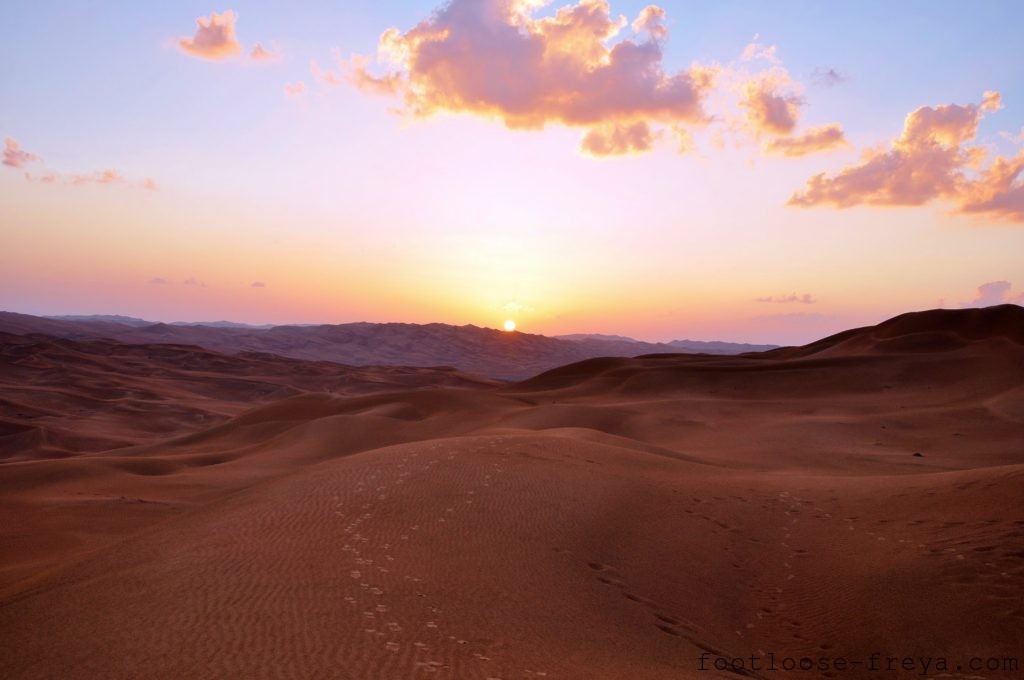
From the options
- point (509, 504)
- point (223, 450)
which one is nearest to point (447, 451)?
point (509, 504)

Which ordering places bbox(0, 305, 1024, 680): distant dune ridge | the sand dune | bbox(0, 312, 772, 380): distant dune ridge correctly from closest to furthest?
bbox(0, 305, 1024, 680): distant dune ridge, the sand dune, bbox(0, 312, 772, 380): distant dune ridge

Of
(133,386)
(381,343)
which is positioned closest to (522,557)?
(133,386)

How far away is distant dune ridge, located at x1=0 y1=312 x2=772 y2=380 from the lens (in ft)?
262

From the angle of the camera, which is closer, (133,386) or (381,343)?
(133,386)

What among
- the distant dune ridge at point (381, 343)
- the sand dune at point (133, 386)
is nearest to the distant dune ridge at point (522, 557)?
the sand dune at point (133, 386)

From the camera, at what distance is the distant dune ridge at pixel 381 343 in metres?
79.9

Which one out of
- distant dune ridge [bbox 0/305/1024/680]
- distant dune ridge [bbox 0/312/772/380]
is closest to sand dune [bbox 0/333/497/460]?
distant dune ridge [bbox 0/305/1024/680]

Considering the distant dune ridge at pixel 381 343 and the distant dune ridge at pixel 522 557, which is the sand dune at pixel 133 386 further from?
the distant dune ridge at pixel 381 343

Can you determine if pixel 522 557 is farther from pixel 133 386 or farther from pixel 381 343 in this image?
pixel 381 343

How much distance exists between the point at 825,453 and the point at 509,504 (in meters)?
10.0

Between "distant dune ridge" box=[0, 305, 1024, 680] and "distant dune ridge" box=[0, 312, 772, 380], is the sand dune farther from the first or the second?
"distant dune ridge" box=[0, 312, 772, 380]

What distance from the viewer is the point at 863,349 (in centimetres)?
2941

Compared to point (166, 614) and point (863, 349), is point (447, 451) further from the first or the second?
point (863, 349)

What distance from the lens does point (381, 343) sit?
91750 mm
